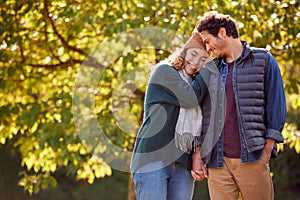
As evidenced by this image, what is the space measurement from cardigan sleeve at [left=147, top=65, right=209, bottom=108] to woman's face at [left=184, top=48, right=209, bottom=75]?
0.04m

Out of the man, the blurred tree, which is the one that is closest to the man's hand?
the man

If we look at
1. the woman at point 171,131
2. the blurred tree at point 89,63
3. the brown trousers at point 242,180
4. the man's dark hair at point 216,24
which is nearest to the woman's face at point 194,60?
the woman at point 171,131

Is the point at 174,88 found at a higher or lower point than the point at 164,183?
higher

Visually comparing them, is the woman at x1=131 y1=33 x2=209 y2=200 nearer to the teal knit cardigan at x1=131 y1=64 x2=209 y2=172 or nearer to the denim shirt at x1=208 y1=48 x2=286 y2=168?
the teal knit cardigan at x1=131 y1=64 x2=209 y2=172

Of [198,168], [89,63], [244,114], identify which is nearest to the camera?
[244,114]

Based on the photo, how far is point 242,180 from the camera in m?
3.30

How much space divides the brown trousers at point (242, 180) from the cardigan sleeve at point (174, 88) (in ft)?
1.14

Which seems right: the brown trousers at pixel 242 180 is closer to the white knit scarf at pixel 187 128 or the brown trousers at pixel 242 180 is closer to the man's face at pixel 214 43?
the white knit scarf at pixel 187 128

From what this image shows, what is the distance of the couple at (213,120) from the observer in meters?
3.27

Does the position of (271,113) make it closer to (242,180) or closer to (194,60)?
(242,180)

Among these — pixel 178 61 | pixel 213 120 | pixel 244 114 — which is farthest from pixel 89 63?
pixel 244 114

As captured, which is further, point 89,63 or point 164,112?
point 89,63

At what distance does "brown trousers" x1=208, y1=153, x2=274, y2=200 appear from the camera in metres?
3.29

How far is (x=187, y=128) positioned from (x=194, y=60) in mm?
349
